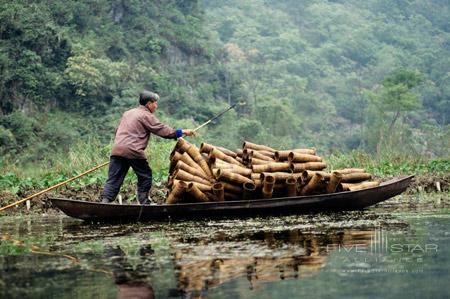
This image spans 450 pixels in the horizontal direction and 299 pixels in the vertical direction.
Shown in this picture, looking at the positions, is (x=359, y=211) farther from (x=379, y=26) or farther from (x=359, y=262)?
(x=379, y=26)

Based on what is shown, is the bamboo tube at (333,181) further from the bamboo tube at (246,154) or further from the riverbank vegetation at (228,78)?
the riverbank vegetation at (228,78)

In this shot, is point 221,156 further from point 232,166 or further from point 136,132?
point 136,132

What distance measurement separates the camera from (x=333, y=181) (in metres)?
9.89

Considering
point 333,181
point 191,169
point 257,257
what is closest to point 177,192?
point 191,169

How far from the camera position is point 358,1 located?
341ft

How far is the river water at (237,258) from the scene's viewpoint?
5051mm

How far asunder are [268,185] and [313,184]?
66 cm

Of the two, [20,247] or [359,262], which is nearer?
[359,262]

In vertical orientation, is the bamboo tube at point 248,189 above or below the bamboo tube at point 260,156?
below

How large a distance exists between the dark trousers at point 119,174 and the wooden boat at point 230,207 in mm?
529

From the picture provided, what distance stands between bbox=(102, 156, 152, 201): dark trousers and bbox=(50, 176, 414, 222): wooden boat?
0.53 metres

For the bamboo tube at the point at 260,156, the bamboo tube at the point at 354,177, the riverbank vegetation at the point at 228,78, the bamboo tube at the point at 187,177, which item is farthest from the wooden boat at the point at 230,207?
the riverbank vegetation at the point at 228,78

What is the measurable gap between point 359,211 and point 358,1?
97853 mm

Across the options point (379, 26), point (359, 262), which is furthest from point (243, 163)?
point (379, 26)
